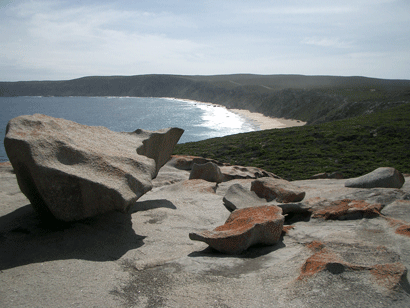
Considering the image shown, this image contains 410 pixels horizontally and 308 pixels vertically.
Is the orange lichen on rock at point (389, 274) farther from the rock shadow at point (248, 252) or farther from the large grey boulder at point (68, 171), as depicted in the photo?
the large grey boulder at point (68, 171)

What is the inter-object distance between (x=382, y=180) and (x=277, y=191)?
2.45 m

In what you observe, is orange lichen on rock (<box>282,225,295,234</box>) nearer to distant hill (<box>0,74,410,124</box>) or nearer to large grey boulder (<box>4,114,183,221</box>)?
large grey boulder (<box>4,114,183,221</box>)

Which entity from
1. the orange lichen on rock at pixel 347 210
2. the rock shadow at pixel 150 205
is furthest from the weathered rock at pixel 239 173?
the orange lichen on rock at pixel 347 210

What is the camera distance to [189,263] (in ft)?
12.6

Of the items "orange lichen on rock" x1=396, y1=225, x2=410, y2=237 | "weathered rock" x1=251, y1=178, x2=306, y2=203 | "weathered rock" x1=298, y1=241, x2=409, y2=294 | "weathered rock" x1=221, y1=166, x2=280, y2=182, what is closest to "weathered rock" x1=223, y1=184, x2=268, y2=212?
"weathered rock" x1=251, y1=178, x2=306, y2=203

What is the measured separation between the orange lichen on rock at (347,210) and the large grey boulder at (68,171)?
9.44 feet

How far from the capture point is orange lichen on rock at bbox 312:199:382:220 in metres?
4.99

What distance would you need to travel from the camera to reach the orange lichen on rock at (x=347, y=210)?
197 inches

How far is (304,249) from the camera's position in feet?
13.2

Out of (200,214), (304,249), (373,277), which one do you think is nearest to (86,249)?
(200,214)

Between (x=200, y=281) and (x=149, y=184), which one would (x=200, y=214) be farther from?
(x=200, y=281)

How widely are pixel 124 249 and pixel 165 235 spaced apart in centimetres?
72

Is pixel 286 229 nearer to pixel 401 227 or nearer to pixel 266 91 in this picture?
pixel 401 227

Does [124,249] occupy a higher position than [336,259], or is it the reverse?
[336,259]
